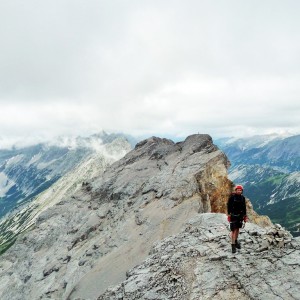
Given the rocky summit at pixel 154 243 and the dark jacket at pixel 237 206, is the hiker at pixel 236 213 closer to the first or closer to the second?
the dark jacket at pixel 237 206

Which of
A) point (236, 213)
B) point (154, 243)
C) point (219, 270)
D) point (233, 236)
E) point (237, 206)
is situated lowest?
point (154, 243)

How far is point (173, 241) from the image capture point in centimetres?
3912

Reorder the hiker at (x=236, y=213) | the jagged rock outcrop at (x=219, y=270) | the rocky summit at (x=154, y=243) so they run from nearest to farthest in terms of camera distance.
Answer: the jagged rock outcrop at (x=219, y=270) → the rocky summit at (x=154, y=243) → the hiker at (x=236, y=213)

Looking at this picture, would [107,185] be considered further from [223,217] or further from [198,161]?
[223,217]

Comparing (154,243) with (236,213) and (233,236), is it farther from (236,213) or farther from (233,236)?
(236,213)

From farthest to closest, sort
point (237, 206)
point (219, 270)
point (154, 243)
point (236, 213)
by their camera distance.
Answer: point (154, 243) → point (237, 206) → point (236, 213) → point (219, 270)

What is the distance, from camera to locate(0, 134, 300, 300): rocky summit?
30094 millimetres

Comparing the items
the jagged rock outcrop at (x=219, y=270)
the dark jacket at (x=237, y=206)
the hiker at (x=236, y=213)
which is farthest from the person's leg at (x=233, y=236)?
the dark jacket at (x=237, y=206)

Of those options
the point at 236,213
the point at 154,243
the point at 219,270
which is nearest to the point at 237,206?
the point at 236,213

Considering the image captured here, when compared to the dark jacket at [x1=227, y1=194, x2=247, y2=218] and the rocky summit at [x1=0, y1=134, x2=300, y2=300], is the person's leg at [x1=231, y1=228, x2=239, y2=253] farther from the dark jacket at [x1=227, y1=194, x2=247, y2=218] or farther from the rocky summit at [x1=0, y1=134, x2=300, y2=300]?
the dark jacket at [x1=227, y1=194, x2=247, y2=218]

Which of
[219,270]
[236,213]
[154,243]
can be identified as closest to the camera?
[219,270]

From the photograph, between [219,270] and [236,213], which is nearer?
[219,270]

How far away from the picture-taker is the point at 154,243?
43906mm

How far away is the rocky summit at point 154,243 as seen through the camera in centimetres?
3009
